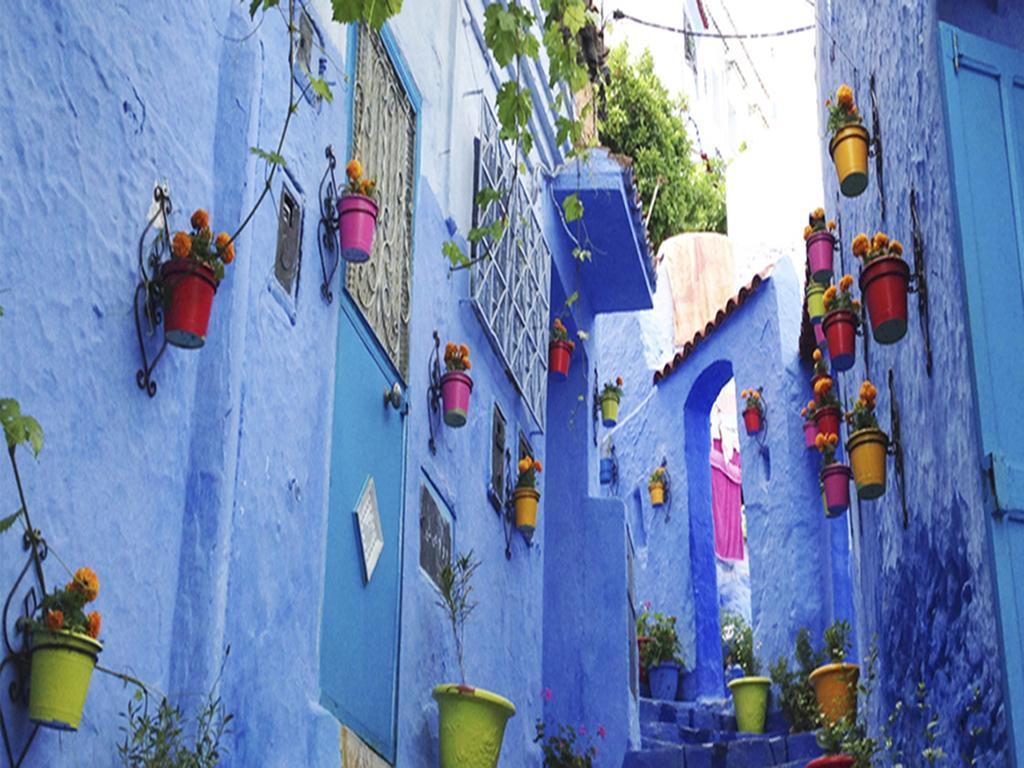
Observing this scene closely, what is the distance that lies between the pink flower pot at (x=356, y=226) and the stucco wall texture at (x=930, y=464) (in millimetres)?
2390

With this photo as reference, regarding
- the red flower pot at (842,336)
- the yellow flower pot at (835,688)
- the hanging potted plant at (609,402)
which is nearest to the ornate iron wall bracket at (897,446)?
the red flower pot at (842,336)

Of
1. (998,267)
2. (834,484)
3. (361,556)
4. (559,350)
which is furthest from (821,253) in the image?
(361,556)

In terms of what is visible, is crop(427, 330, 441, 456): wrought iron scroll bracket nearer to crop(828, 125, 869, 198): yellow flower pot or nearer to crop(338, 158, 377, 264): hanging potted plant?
crop(338, 158, 377, 264): hanging potted plant

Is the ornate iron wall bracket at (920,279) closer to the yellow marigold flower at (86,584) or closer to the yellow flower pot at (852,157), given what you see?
the yellow flower pot at (852,157)

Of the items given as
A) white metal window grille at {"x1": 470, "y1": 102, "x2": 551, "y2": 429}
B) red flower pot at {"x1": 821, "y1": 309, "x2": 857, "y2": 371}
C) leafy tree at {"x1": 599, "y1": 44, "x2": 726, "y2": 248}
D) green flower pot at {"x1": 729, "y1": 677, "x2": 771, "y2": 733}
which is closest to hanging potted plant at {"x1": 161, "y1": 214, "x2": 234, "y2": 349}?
red flower pot at {"x1": 821, "y1": 309, "x2": 857, "y2": 371}

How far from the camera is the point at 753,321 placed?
15.7 meters

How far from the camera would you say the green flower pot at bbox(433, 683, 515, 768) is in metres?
7.60

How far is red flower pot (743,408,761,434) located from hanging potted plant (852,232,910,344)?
8598 mm

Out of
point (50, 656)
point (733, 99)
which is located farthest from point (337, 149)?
point (733, 99)

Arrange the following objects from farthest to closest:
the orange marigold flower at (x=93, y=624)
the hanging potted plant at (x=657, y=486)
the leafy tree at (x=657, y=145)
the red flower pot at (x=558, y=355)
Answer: the leafy tree at (x=657, y=145) < the hanging potted plant at (x=657, y=486) < the red flower pot at (x=558, y=355) < the orange marigold flower at (x=93, y=624)

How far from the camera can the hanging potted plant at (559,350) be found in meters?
11.9

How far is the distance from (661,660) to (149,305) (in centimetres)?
1032

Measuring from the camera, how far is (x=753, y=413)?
49.3ft

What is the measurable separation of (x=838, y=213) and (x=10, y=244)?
21.4 feet
